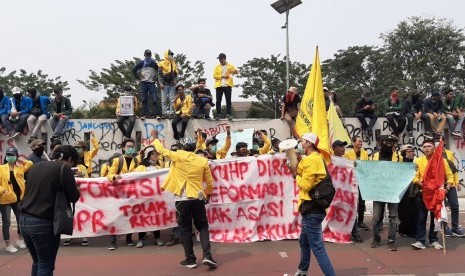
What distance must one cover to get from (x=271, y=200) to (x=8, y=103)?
854 centimetres

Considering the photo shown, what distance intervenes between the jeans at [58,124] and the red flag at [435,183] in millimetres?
9615

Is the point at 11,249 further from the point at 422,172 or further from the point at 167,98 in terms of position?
the point at 167,98

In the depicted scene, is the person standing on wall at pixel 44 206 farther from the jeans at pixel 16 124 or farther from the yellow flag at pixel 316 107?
the jeans at pixel 16 124

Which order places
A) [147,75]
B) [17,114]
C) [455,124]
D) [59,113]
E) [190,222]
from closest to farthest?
[190,222] → [17,114] → [59,113] → [147,75] → [455,124]

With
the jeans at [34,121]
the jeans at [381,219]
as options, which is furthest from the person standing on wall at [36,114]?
the jeans at [381,219]

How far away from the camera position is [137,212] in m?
8.30

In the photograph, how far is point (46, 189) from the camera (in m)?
4.60

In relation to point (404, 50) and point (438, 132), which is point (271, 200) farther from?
point (404, 50)

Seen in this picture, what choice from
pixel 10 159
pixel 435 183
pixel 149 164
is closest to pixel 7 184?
pixel 10 159

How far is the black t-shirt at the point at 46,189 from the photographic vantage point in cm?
459

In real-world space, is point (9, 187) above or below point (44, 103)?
below

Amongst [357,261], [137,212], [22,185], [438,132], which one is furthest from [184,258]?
[438,132]

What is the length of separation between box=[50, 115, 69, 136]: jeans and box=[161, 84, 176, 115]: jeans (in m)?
2.69

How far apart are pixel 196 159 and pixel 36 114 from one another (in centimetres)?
785
